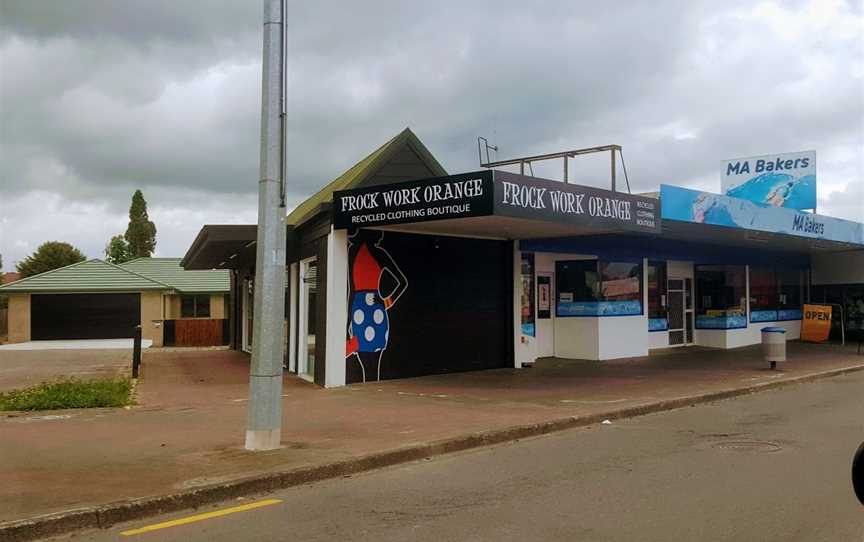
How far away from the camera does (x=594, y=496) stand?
646cm

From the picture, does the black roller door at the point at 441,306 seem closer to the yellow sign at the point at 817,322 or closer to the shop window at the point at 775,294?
the shop window at the point at 775,294

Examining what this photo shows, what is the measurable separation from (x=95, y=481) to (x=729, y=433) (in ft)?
24.8

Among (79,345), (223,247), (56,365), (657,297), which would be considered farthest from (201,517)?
(79,345)

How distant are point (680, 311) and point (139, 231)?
196 feet

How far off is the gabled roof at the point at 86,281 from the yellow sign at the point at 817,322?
2630 cm

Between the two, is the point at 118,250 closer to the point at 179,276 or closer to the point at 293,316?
the point at 179,276

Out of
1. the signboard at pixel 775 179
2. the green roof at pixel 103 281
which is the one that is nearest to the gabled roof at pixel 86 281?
the green roof at pixel 103 281

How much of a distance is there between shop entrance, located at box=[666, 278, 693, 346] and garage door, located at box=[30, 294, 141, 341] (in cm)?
2361

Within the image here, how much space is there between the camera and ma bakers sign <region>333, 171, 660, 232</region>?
452 inches

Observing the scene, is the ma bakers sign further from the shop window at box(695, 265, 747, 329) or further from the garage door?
the garage door

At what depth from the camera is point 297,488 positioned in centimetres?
696

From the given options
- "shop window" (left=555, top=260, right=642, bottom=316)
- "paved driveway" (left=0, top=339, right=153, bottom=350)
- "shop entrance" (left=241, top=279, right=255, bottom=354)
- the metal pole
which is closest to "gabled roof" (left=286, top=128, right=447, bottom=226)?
"shop window" (left=555, top=260, right=642, bottom=316)

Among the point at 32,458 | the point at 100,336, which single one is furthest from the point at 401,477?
the point at 100,336

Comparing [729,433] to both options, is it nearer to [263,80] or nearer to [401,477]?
[401,477]
